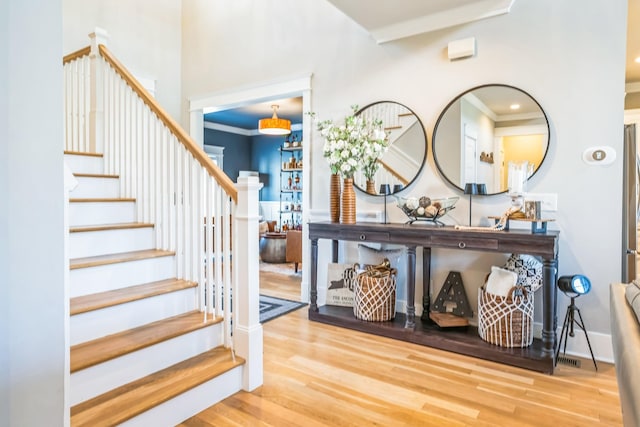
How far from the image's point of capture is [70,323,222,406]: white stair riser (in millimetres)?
1771

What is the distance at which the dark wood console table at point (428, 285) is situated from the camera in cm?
253

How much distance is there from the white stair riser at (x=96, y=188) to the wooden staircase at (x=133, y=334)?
0.11 metres

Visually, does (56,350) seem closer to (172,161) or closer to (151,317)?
(151,317)

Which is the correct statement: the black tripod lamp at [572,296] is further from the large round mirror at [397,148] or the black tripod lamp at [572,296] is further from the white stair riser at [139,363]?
the white stair riser at [139,363]

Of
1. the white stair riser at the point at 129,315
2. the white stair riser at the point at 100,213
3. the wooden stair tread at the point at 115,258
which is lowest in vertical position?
the white stair riser at the point at 129,315

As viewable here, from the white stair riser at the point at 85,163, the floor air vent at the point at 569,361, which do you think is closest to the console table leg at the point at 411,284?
the floor air vent at the point at 569,361

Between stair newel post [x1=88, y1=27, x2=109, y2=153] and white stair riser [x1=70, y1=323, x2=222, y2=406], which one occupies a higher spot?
stair newel post [x1=88, y1=27, x2=109, y2=153]

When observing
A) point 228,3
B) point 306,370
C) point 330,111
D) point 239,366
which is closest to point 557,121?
point 330,111

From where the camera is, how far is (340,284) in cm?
378

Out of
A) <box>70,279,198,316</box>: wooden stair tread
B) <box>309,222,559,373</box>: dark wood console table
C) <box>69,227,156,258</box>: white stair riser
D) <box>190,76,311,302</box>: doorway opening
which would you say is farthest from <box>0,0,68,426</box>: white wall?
<box>190,76,311,302</box>: doorway opening

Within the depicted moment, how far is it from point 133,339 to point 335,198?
82.9 inches

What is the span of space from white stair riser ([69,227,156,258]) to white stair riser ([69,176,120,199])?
605 mm

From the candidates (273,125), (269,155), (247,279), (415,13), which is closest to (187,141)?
(247,279)

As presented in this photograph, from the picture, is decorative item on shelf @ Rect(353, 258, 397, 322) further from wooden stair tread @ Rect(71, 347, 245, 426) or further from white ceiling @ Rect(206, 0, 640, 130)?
white ceiling @ Rect(206, 0, 640, 130)
